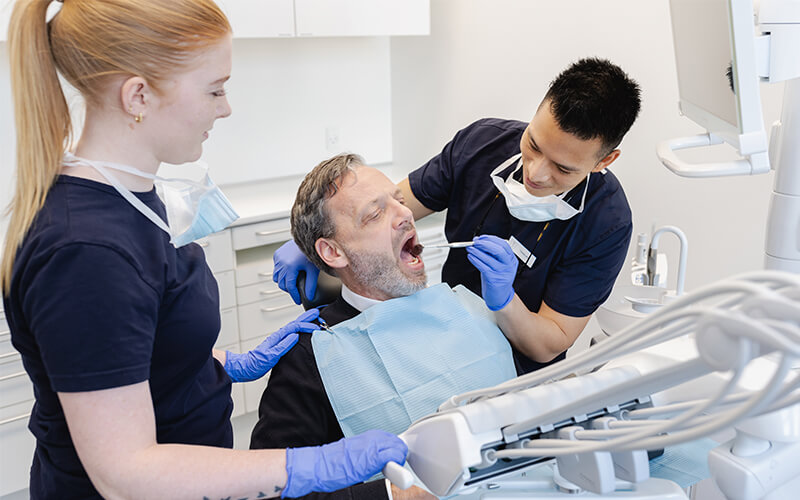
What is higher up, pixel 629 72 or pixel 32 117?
pixel 629 72

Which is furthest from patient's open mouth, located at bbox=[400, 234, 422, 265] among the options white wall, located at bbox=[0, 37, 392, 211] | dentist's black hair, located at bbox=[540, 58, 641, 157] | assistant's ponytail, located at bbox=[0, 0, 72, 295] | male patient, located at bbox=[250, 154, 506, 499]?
white wall, located at bbox=[0, 37, 392, 211]

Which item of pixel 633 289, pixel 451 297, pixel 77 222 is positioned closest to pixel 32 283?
pixel 77 222

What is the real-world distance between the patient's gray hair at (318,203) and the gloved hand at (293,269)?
73 mm

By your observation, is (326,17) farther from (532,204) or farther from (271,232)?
(532,204)

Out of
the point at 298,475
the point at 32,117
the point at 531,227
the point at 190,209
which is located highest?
the point at 32,117

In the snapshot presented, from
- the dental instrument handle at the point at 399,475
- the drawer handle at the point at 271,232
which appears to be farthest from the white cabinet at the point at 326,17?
the dental instrument handle at the point at 399,475

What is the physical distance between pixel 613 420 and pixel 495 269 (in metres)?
0.68

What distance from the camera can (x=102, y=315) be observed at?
875 mm

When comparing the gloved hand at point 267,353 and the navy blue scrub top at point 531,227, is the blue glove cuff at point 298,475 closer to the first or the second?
the gloved hand at point 267,353

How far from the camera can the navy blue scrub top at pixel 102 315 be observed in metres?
0.87

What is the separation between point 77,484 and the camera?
42.9 inches

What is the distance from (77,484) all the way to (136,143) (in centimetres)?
55

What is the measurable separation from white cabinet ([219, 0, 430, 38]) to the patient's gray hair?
1.25 metres

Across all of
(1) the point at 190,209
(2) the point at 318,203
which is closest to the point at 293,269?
(2) the point at 318,203
